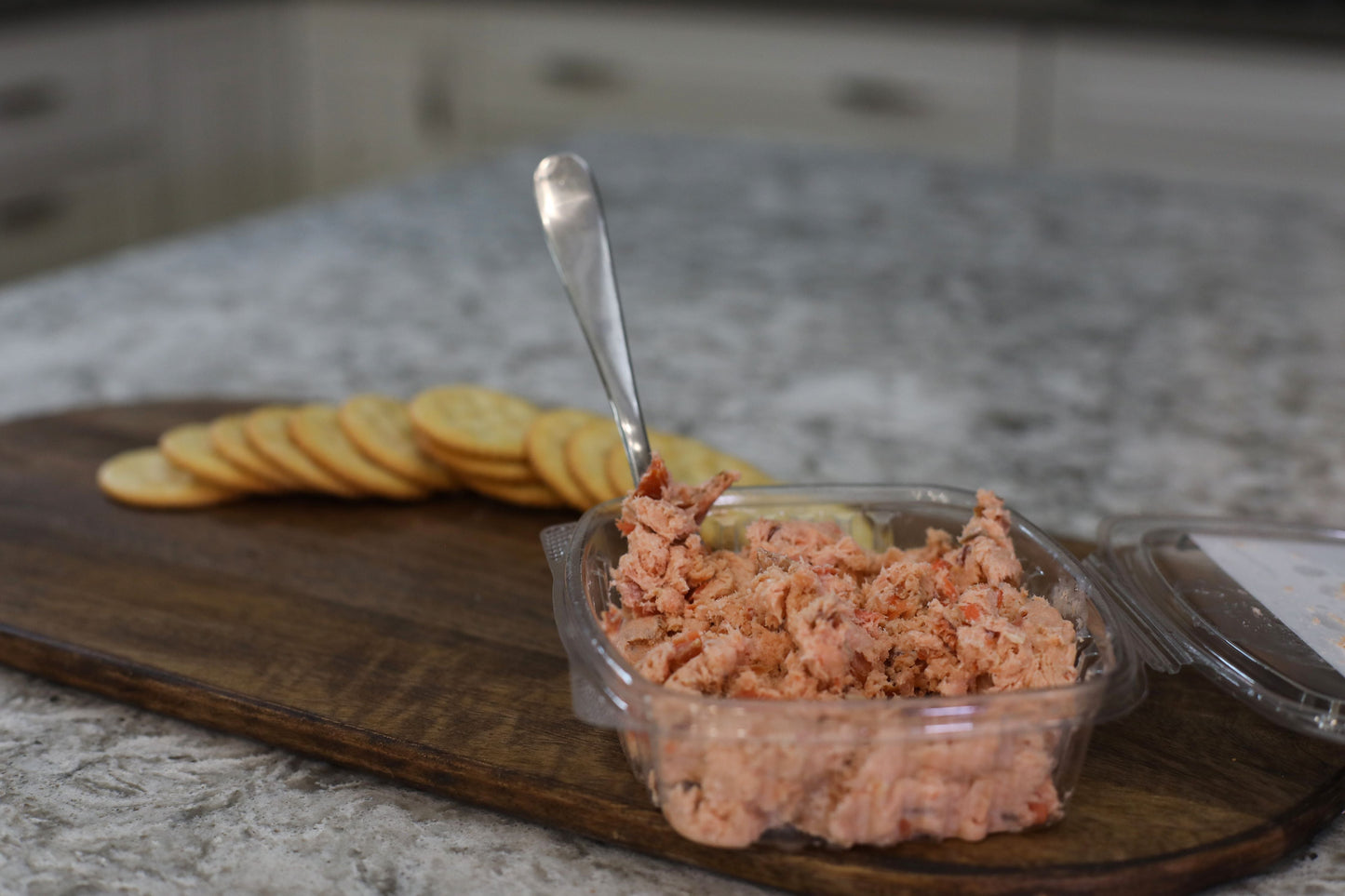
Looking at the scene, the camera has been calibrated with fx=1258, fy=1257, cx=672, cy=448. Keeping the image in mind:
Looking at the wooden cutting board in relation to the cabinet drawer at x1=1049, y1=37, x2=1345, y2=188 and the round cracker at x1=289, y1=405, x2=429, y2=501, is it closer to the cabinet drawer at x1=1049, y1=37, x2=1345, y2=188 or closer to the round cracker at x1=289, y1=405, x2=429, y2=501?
the round cracker at x1=289, y1=405, x2=429, y2=501

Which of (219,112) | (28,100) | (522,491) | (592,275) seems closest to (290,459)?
(522,491)

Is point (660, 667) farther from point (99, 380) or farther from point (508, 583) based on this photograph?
point (99, 380)

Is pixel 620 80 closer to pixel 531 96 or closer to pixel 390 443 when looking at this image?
pixel 531 96

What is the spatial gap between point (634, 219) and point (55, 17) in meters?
2.37

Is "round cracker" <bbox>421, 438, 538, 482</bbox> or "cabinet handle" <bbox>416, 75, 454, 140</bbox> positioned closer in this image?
"round cracker" <bbox>421, 438, 538, 482</bbox>

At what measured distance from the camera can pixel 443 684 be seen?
1.10 metres

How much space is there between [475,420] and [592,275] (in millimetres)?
323

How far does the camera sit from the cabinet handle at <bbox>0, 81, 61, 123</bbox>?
3.79m

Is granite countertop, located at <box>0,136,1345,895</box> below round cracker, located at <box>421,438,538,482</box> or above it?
below

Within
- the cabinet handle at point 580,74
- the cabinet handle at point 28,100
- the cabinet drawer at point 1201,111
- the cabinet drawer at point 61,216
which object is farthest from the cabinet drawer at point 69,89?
the cabinet drawer at point 1201,111

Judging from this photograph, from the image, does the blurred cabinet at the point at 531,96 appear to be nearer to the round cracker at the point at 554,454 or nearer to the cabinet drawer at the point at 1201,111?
the cabinet drawer at the point at 1201,111

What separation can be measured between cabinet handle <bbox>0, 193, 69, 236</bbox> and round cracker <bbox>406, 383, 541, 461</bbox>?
300cm

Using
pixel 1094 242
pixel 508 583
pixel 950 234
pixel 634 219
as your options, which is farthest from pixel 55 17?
pixel 508 583

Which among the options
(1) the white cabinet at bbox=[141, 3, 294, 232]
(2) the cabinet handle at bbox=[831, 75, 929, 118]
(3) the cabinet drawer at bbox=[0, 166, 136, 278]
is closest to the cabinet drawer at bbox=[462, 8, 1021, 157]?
(2) the cabinet handle at bbox=[831, 75, 929, 118]
